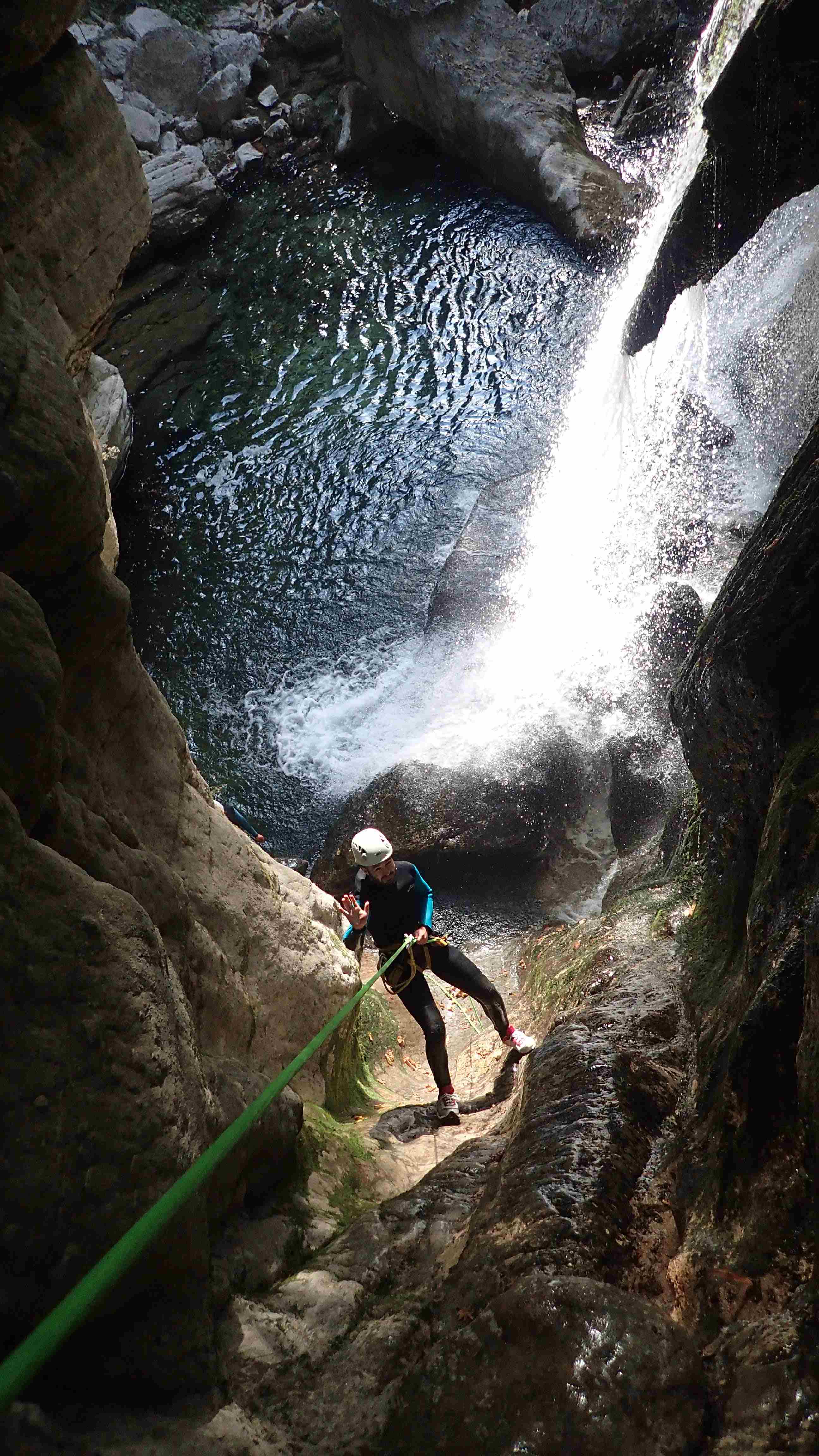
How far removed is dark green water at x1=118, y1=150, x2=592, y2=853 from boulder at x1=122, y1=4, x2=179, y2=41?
A: 7810 mm

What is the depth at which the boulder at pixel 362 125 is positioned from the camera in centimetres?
1938

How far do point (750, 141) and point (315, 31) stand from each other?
61.9 feet

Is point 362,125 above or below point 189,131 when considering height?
above

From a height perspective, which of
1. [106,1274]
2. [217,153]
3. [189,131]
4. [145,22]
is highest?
[145,22]

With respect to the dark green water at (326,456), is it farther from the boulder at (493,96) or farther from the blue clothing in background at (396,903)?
the blue clothing in background at (396,903)

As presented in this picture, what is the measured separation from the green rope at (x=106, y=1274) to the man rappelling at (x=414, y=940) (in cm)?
282

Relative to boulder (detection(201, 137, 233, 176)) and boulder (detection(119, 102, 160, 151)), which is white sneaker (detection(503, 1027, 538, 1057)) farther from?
boulder (detection(119, 102, 160, 151))

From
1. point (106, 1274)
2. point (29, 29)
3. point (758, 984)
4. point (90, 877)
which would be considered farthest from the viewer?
point (29, 29)

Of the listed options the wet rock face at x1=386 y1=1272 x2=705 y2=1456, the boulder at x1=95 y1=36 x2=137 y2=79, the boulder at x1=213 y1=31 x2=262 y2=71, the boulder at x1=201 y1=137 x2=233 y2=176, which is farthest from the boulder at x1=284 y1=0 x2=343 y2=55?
the wet rock face at x1=386 y1=1272 x2=705 y2=1456

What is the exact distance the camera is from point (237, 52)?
22203mm

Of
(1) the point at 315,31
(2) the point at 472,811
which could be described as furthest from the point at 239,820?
(1) the point at 315,31

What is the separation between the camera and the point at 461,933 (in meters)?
7.79

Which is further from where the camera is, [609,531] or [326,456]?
[326,456]

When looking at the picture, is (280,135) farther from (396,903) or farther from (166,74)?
(396,903)
